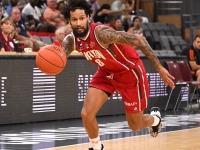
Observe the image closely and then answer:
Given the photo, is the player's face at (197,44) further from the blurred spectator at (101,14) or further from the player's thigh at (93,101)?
the player's thigh at (93,101)

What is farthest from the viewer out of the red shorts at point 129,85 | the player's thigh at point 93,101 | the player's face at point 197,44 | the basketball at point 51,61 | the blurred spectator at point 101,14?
the blurred spectator at point 101,14

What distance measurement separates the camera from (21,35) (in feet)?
36.7

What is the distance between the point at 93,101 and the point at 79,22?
86cm

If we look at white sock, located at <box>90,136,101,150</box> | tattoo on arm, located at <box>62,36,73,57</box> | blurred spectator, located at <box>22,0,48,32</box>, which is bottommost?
white sock, located at <box>90,136,101,150</box>

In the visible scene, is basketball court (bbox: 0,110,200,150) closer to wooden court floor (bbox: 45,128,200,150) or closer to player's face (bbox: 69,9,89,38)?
wooden court floor (bbox: 45,128,200,150)

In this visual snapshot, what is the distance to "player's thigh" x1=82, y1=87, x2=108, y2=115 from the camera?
577 cm

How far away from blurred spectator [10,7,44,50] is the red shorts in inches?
176

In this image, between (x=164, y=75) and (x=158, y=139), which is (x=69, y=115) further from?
(x=164, y=75)

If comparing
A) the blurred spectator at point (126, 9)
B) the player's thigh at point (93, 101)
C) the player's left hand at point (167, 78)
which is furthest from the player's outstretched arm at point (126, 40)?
the blurred spectator at point (126, 9)

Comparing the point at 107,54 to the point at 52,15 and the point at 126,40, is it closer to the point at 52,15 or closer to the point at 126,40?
the point at 126,40

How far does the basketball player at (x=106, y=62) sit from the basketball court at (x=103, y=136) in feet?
2.75

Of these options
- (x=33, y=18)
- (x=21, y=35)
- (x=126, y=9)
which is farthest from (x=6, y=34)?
(x=126, y=9)

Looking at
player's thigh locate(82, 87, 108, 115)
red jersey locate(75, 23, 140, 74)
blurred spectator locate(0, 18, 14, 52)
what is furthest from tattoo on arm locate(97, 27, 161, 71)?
blurred spectator locate(0, 18, 14, 52)

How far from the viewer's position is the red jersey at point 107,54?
5.64 m
